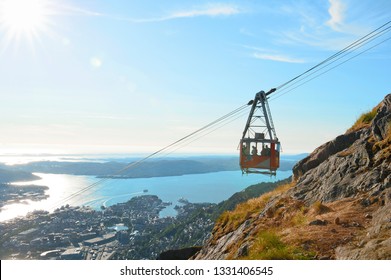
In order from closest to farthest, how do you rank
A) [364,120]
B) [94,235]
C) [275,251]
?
[275,251] < [364,120] < [94,235]

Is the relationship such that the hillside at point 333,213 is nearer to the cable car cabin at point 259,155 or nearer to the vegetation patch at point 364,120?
the vegetation patch at point 364,120

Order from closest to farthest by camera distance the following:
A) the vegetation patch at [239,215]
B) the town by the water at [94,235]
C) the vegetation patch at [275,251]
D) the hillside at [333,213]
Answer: the vegetation patch at [275,251] < the hillside at [333,213] < the vegetation patch at [239,215] < the town by the water at [94,235]

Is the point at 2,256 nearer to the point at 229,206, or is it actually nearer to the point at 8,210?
the point at 229,206

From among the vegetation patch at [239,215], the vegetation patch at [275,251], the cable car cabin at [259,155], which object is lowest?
the vegetation patch at [239,215]

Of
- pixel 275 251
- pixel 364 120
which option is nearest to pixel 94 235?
pixel 364 120

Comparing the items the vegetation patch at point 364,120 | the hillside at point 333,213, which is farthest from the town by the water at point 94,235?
the vegetation patch at point 364,120

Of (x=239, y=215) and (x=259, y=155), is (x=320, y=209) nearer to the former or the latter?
(x=239, y=215)

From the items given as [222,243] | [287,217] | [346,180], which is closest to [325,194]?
[346,180]

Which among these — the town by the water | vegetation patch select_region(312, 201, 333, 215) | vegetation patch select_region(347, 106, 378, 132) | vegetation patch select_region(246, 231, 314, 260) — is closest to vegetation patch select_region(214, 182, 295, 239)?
vegetation patch select_region(312, 201, 333, 215)
